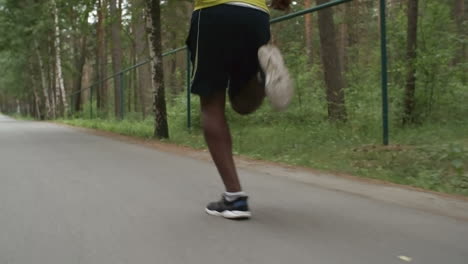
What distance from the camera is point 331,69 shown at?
901cm

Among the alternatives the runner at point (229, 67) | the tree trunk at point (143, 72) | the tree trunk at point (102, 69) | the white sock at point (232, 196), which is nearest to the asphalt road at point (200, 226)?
the white sock at point (232, 196)

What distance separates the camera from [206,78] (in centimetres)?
296

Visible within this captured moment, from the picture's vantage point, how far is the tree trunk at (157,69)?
9820 millimetres

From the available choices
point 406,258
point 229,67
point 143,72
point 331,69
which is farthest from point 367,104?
point 143,72

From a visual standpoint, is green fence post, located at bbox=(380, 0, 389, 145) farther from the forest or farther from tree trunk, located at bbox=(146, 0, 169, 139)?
tree trunk, located at bbox=(146, 0, 169, 139)

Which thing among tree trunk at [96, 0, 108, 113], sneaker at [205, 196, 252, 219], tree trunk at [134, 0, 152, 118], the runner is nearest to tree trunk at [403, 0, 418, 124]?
the runner

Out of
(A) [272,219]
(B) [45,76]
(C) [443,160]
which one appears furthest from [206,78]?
(B) [45,76]

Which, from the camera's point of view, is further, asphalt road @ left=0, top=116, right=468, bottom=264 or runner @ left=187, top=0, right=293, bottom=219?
runner @ left=187, top=0, right=293, bottom=219

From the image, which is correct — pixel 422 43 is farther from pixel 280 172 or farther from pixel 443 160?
pixel 280 172

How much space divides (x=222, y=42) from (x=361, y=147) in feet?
11.8

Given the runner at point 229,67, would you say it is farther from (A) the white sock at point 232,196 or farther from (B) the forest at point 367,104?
(B) the forest at point 367,104

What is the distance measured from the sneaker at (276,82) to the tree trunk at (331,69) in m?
4.93

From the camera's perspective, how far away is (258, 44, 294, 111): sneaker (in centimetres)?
274

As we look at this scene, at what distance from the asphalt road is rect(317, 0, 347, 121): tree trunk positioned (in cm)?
330
